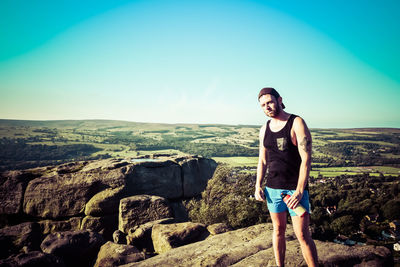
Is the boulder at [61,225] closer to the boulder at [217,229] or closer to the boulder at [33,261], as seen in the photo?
the boulder at [33,261]

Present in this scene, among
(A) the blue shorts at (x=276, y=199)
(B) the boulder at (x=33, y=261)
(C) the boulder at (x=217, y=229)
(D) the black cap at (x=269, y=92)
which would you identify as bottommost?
(C) the boulder at (x=217, y=229)

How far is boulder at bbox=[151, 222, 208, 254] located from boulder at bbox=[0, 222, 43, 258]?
4453 mm

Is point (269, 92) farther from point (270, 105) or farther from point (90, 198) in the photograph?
point (90, 198)

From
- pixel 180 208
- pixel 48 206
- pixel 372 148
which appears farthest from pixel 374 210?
pixel 372 148

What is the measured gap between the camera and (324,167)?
72.0 metres

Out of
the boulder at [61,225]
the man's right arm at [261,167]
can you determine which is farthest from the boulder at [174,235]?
the boulder at [61,225]

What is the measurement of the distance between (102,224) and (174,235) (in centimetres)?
481

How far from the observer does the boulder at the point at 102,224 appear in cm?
959

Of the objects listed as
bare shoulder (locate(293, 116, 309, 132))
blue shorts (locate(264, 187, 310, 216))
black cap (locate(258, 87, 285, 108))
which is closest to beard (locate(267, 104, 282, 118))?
black cap (locate(258, 87, 285, 108))

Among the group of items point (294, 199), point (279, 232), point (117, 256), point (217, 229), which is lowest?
point (117, 256)

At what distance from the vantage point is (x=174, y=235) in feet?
22.9

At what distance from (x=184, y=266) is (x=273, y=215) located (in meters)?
2.79

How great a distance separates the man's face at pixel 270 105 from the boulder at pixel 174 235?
18.0 ft

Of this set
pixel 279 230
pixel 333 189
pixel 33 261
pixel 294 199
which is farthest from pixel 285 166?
pixel 333 189
